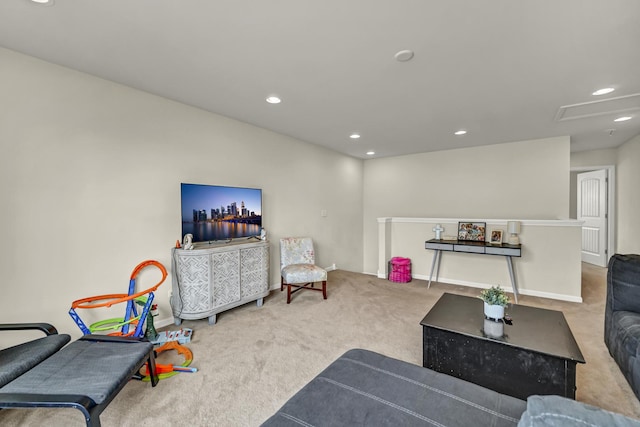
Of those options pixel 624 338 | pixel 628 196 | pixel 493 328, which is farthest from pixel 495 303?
pixel 628 196

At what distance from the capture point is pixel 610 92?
2.66 metres

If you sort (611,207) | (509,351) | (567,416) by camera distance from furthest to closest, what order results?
(611,207) < (509,351) < (567,416)

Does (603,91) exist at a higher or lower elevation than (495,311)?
higher

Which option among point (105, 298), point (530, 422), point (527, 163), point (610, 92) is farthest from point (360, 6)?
point (527, 163)

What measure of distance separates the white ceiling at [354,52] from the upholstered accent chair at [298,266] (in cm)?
186

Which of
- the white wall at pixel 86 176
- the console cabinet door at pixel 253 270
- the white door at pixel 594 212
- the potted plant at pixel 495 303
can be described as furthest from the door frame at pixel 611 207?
the white wall at pixel 86 176

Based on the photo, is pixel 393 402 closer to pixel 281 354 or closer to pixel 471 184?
pixel 281 354

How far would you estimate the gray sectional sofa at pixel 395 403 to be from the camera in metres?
1.00

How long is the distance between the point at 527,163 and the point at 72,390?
5.78 m

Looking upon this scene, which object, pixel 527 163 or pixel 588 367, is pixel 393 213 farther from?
pixel 588 367

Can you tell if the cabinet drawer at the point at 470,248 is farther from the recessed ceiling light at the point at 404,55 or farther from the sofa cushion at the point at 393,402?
the sofa cushion at the point at 393,402

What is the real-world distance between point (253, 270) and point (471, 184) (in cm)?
404

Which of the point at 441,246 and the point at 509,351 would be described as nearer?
the point at 509,351

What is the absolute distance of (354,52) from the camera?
2.04 meters
